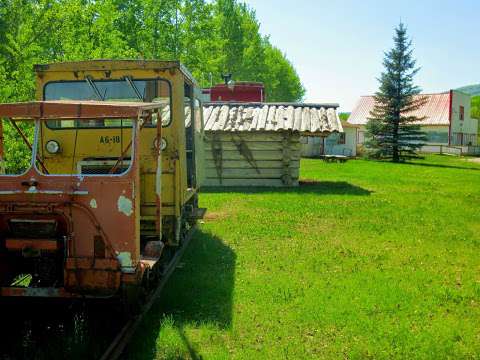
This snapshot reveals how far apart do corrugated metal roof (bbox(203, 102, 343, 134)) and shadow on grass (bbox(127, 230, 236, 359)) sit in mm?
9069

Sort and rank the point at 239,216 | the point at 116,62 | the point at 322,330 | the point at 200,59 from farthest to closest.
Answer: the point at 200,59
the point at 239,216
the point at 116,62
the point at 322,330

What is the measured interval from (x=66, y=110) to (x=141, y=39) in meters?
30.4

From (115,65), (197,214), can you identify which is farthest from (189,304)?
(115,65)

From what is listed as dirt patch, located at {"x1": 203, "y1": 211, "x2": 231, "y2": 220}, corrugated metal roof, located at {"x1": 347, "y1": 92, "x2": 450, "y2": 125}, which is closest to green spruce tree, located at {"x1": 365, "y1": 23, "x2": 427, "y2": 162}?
corrugated metal roof, located at {"x1": 347, "y1": 92, "x2": 450, "y2": 125}

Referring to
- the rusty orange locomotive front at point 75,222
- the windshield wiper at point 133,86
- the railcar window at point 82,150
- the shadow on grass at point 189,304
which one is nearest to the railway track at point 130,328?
the shadow on grass at point 189,304

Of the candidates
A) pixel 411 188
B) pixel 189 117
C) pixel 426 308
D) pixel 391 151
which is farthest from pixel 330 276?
pixel 391 151

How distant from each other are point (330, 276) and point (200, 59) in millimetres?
28968

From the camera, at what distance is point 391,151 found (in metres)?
34.3

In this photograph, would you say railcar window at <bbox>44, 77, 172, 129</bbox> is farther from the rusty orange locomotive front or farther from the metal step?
the rusty orange locomotive front

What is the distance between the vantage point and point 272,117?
17891 mm

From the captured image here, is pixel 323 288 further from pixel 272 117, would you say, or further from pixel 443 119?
pixel 443 119

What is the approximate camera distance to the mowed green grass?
4930 mm

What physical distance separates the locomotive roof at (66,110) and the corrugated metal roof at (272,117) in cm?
1224

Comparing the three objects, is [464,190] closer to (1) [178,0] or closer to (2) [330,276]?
(2) [330,276]
